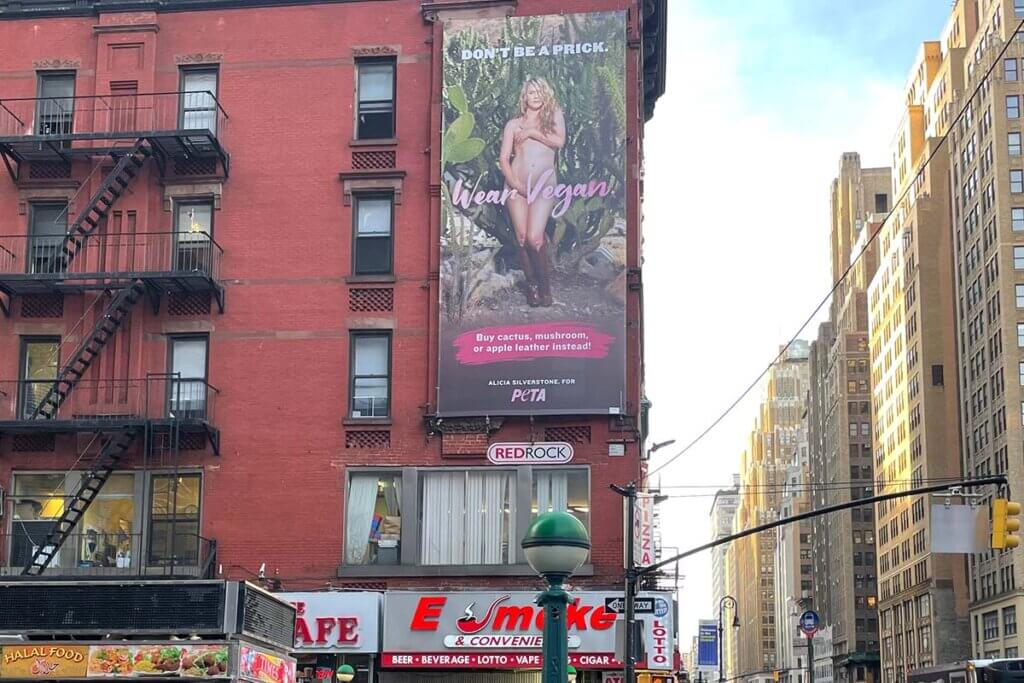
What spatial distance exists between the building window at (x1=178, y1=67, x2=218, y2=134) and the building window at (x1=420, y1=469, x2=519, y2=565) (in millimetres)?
11592

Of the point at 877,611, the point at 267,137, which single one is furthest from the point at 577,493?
the point at 877,611

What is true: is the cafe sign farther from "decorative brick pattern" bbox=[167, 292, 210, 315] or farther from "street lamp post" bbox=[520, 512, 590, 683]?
"decorative brick pattern" bbox=[167, 292, 210, 315]

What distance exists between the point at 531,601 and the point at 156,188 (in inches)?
593

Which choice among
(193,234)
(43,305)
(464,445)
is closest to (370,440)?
(464,445)

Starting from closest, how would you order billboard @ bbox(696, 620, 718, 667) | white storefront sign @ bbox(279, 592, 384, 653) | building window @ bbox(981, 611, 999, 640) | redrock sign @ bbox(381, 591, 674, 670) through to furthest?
1. redrock sign @ bbox(381, 591, 674, 670)
2. white storefront sign @ bbox(279, 592, 384, 653)
3. billboard @ bbox(696, 620, 718, 667)
4. building window @ bbox(981, 611, 999, 640)

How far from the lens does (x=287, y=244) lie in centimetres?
3803

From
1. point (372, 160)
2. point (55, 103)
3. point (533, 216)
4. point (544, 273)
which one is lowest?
point (544, 273)

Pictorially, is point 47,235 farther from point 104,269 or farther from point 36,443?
point 36,443

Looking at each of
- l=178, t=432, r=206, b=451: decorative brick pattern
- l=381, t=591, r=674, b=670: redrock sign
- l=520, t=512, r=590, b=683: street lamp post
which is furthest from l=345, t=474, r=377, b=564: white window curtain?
l=520, t=512, r=590, b=683: street lamp post

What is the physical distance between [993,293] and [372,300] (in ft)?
312

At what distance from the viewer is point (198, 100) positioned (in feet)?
129

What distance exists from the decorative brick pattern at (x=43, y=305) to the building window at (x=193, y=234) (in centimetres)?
332

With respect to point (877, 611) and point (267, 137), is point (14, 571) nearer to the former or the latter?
point (267, 137)

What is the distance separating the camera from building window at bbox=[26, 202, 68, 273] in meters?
37.9
